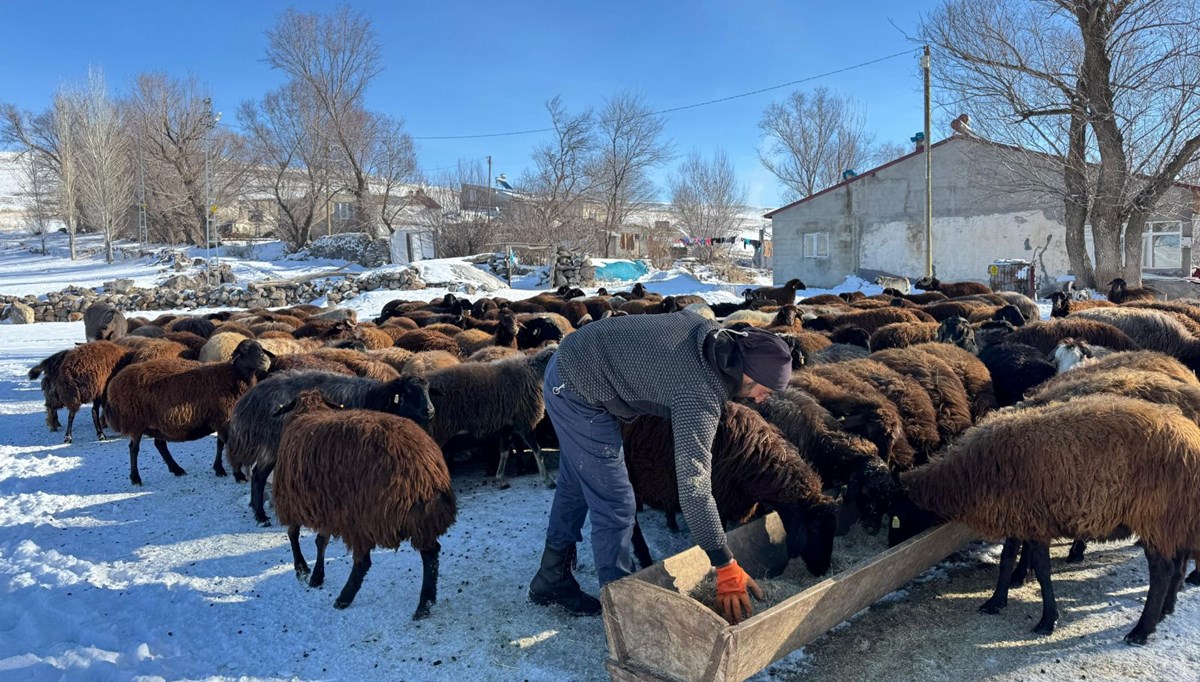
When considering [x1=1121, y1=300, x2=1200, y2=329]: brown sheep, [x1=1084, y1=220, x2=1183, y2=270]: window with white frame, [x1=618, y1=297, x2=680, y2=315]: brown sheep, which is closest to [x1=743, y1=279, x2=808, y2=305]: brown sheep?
[x1=618, y1=297, x2=680, y2=315]: brown sheep

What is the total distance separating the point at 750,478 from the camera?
4.84 metres

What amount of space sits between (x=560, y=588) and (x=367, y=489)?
1.21 metres

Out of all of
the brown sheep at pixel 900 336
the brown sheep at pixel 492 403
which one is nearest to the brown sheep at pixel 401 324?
the brown sheep at pixel 492 403

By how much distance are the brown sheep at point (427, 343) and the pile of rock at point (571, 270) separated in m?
20.4

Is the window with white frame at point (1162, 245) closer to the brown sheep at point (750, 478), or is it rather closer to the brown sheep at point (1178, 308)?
the brown sheep at point (1178, 308)

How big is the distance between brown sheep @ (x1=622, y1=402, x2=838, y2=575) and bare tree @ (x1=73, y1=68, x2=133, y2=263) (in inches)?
1726

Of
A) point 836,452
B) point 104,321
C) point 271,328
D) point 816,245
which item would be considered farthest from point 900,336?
point 816,245

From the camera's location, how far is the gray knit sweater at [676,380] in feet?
11.5

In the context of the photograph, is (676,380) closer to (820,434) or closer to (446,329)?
(820,434)

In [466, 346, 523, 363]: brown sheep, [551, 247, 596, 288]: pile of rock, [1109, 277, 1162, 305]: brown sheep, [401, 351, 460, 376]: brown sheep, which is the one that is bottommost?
[401, 351, 460, 376]: brown sheep

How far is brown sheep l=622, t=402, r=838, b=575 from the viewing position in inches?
184

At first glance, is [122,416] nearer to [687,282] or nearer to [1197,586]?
[1197,586]

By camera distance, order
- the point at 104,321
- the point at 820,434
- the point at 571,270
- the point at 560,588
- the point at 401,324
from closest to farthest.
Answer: the point at 560,588 → the point at 820,434 → the point at 401,324 → the point at 104,321 → the point at 571,270

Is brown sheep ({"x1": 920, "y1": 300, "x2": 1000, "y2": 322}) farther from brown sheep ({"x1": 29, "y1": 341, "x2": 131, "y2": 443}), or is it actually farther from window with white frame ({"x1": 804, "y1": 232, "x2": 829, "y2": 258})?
window with white frame ({"x1": 804, "y1": 232, "x2": 829, "y2": 258})
